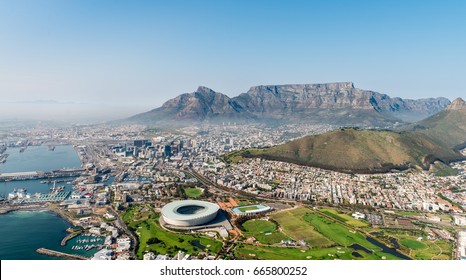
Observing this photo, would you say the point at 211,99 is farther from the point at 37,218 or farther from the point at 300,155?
the point at 37,218

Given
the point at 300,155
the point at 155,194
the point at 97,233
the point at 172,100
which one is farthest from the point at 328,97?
the point at 97,233

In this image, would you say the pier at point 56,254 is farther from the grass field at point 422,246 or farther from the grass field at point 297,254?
the grass field at point 422,246

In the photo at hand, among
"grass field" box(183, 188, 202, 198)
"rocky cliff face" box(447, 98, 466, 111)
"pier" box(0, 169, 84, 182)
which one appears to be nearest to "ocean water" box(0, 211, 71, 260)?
"grass field" box(183, 188, 202, 198)

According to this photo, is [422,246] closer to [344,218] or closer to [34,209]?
[344,218]

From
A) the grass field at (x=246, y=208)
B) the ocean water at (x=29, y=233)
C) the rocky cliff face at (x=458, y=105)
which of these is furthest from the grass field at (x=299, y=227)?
the rocky cliff face at (x=458, y=105)

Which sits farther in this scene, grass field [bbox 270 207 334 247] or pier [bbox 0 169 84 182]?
pier [bbox 0 169 84 182]

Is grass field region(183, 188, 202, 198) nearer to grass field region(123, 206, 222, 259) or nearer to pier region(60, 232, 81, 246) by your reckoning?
grass field region(123, 206, 222, 259)
